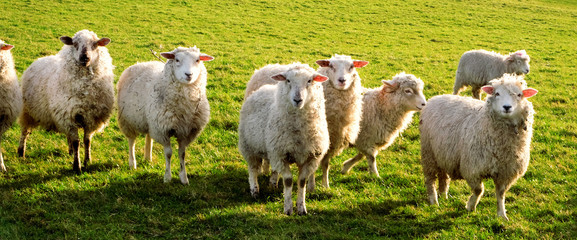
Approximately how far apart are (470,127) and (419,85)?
142 centimetres

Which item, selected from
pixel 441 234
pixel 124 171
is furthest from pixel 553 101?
pixel 124 171

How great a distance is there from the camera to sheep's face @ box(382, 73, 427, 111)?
7500mm

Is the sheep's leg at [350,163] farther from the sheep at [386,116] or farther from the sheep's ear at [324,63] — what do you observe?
the sheep's ear at [324,63]

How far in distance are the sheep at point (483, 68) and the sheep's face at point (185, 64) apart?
8.07 metres

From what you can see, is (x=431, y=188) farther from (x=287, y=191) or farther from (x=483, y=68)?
(x=483, y=68)

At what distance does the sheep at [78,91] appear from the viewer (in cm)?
710

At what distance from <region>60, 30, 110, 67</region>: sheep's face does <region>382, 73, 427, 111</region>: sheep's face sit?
4203 mm

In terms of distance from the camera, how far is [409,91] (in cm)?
760

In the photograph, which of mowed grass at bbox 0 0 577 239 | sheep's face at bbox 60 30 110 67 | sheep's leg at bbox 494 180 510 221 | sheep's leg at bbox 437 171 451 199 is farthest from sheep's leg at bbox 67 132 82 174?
sheep's leg at bbox 494 180 510 221

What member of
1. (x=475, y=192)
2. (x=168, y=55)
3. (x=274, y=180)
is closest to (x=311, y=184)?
(x=274, y=180)

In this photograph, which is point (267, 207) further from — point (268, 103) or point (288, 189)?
point (268, 103)

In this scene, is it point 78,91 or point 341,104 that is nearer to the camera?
A: point 341,104

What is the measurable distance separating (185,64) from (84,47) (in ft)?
4.95

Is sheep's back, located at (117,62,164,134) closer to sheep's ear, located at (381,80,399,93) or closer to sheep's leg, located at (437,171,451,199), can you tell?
sheep's ear, located at (381,80,399,93)
